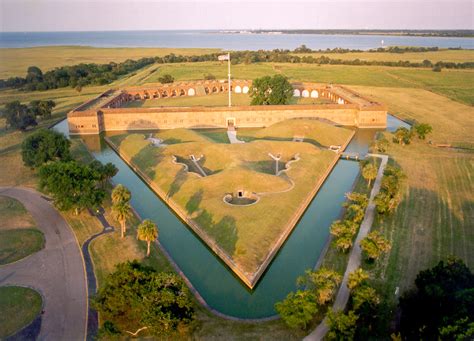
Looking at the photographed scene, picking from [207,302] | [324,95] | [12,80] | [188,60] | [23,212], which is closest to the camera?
[207,302]

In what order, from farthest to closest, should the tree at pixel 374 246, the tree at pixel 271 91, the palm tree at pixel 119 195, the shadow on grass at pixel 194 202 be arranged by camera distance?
the tree at pixel 271 91
the shadow on grass at pixel 194 202
the palm tree at pixel 119 195
the tree at pixel 374 246

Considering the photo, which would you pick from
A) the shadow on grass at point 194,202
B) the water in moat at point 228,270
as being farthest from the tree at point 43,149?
the shadow on grass at point 194,202

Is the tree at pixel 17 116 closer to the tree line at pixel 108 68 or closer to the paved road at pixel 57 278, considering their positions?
the paved road at pixel 57 278

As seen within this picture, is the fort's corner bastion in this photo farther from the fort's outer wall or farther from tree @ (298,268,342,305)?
tree @ (298,268,342,305)

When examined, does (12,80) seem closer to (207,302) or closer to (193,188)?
(193,188)

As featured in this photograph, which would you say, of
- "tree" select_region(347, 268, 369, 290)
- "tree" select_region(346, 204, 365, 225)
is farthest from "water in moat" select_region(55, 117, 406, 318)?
"tree" select_region(347, 268, 369, 290)

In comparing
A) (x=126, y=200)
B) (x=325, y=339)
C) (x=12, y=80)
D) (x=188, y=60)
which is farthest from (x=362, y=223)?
(x=188, y=60)
